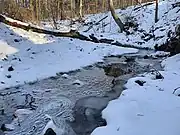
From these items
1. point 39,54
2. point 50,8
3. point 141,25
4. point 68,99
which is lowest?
point 68,99

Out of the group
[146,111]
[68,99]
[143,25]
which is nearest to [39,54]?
[68,99]

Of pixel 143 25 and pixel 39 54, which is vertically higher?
pixel 143 25

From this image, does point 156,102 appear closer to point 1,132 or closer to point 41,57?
point 1,132

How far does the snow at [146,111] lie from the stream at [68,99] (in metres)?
0.48

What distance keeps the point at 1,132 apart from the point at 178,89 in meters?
4.14

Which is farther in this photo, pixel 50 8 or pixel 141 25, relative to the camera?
pixel 50 8

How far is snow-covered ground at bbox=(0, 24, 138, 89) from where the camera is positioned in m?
12.5

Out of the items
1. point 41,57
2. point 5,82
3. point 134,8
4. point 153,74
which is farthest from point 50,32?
point 134,8

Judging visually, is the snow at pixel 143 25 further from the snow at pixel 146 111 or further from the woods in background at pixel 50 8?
the snow at pixel 146 111

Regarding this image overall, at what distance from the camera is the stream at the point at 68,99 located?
7436 millimetres

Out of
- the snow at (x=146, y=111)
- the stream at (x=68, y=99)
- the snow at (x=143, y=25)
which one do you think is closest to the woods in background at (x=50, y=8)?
the snow at (x=143, y=25)

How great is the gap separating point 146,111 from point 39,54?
914cm

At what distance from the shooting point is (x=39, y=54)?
Answer: 608 inches

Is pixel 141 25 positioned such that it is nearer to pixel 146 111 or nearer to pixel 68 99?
pixel 68 99
